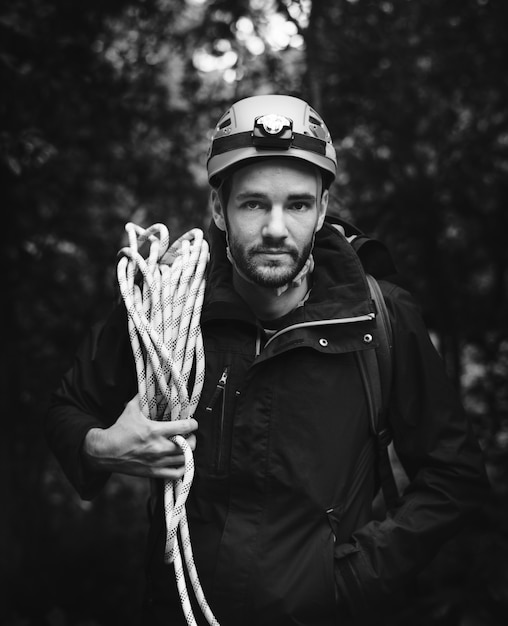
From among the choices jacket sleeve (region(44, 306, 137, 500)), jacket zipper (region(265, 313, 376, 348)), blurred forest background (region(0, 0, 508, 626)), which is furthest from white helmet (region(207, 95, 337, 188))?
blurred forest background (region(0, 0, 508, 626))

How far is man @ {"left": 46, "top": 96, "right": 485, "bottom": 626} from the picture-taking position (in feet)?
6.77

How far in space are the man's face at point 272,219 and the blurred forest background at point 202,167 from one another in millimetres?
1301

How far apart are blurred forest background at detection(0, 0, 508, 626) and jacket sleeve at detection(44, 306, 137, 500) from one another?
1.10 metres

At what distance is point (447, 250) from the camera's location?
438 cm

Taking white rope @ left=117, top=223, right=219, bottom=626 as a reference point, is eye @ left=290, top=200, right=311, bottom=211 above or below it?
above

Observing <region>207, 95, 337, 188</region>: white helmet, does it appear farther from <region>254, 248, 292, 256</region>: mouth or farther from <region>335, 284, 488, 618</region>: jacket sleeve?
<region>335, 284, 488, 618</region>: jacket sleeve

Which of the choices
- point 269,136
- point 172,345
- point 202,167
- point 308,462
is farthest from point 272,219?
point 202,167

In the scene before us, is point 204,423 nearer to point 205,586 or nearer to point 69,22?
point 205,586

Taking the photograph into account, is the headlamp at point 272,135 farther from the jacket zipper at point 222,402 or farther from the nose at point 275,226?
the jacket zipper at point 222,402

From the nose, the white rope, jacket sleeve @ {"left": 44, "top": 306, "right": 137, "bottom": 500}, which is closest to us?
the white rope

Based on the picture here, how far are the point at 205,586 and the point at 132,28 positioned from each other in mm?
3579

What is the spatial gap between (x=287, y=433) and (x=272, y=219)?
2.12 ft

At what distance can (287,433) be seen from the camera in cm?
214

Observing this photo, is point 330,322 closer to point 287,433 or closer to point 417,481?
point 287,433
